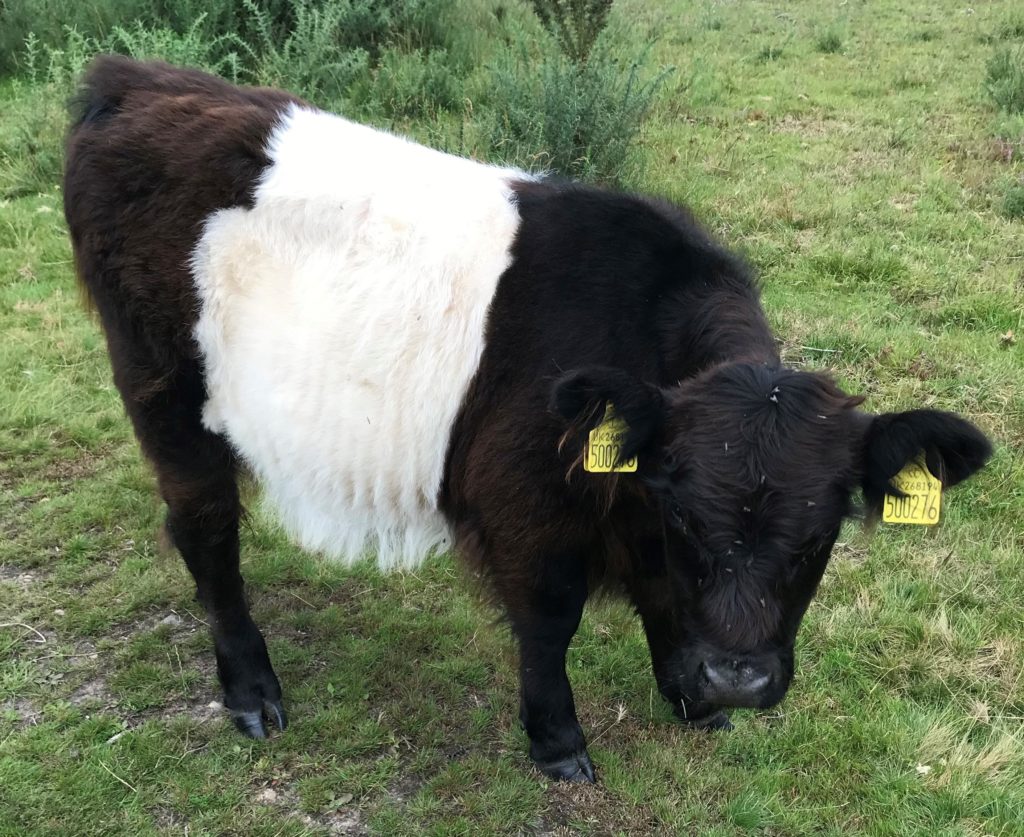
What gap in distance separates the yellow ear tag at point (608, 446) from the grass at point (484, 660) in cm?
93

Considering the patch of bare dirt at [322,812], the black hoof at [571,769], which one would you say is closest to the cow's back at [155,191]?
the patch of bare dirt at [322,812]

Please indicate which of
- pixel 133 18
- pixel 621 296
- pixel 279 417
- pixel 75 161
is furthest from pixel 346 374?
pixel 133 18

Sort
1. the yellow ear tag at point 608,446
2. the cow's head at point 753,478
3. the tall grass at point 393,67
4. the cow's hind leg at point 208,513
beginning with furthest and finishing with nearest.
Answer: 1. the tall grass at point 393,67
2. the cow's hind leg at point 208,513
3. the yellow ear tag at point 608,446
4. the cow's head at point 753,478

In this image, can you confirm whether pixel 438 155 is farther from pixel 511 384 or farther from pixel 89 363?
pixel 89 363

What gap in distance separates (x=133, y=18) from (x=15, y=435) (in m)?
6.10

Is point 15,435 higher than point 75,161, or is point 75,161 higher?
point 75,161

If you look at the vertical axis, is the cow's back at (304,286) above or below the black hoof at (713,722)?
above

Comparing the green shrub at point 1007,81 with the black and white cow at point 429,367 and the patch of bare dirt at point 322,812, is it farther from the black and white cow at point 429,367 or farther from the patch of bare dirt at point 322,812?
the patch of bare dirt at point 322,812

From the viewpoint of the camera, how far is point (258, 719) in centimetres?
333

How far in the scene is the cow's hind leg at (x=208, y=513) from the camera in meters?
3.28

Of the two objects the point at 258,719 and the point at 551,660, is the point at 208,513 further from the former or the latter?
the point at 551,660

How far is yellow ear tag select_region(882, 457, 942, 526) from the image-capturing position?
242cm

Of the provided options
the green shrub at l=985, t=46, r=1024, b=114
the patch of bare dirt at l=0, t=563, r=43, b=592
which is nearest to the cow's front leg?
the patch of bare dirt at l=0, t=563, r=43, b=592

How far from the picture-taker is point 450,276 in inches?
116
